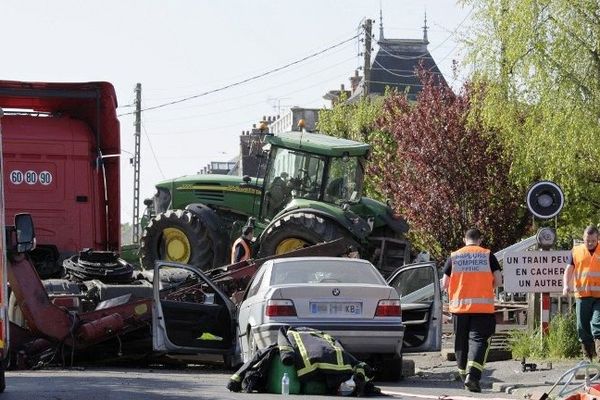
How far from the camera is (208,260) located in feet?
83.1

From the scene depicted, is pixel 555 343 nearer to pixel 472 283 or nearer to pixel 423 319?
pixel 423 319

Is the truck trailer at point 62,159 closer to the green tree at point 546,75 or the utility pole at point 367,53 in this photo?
the green tree at point 546,75

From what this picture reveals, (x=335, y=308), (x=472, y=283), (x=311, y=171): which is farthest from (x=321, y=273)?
(x=311, y=171)

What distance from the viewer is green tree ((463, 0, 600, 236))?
21672 mm

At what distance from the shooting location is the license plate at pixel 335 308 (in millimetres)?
16078

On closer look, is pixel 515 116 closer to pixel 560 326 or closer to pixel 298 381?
pixel 560 326

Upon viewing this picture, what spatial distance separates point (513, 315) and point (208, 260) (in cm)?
525

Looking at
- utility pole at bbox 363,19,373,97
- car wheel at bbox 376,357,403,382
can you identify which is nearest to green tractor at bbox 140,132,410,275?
car wheel at bbox 376,357,403,382

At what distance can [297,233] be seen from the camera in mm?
22938

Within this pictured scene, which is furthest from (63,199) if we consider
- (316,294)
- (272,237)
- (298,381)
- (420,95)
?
(420,95)

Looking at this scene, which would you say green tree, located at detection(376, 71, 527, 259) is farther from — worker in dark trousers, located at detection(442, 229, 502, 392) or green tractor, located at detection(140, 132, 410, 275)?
worker in dark trousers, located at detection(442, 229, 502, 392)

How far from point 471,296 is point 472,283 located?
0.15 m

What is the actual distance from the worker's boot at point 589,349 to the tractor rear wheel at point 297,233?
556 centimetres

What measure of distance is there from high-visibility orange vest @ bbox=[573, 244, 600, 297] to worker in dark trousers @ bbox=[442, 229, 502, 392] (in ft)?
5.94
